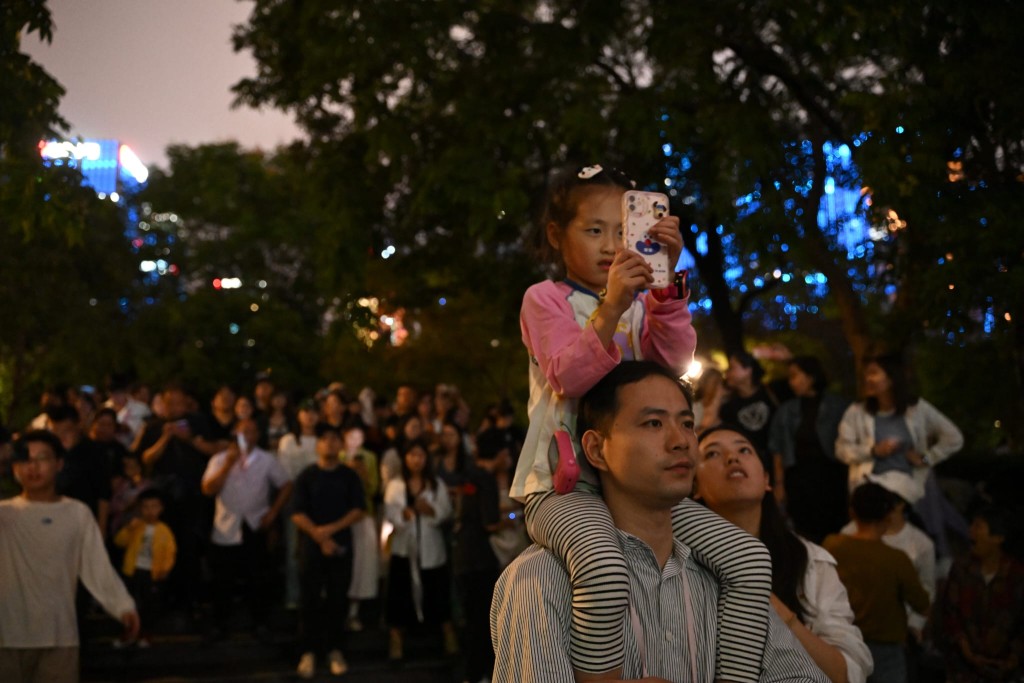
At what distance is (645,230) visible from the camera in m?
3.50

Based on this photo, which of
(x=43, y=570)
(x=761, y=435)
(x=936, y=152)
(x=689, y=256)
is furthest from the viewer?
(x=689, y=256)

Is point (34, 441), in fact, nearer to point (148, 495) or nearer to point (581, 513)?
point (581, 513)

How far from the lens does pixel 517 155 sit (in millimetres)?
13734

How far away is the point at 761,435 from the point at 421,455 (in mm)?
3507

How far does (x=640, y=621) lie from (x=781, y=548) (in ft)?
6.13

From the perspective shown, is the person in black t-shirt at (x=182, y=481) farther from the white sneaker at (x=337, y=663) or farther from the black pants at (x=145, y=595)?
the white sneaker at (x=337, y=663)

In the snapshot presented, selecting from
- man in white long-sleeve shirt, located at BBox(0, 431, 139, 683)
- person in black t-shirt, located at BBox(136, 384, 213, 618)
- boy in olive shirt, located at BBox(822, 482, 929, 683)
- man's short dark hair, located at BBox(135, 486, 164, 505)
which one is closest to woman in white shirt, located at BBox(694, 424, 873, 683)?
boy in olive shirt, located at BBox(822, 482, 929, 683)

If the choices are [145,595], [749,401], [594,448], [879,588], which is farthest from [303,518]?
[594,448]

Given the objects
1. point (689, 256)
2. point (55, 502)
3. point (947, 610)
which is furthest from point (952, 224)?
point (689, 256)

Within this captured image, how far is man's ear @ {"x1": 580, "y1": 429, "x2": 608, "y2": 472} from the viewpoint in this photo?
142 inches

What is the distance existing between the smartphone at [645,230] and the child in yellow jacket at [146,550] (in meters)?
9.27

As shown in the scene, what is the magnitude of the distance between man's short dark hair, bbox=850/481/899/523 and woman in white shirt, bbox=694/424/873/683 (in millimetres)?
2182

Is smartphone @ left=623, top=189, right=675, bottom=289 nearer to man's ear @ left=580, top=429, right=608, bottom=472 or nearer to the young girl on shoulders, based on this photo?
the young girl on shoulders

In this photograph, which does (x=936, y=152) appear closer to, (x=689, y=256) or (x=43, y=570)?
(x=43, y=570)
